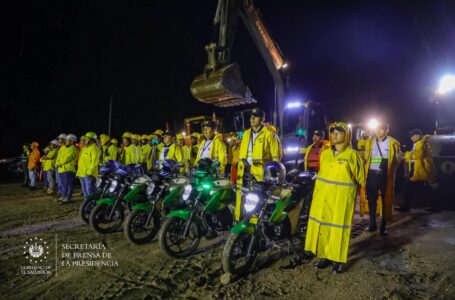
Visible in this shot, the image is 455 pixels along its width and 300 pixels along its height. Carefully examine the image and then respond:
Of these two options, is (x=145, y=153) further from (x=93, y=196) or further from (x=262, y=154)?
(x=262, y=154)

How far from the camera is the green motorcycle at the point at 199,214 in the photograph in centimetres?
465

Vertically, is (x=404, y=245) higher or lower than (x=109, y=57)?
lower

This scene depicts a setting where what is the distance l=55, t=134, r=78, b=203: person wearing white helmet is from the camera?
9.06 m

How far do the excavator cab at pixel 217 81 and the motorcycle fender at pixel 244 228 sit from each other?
407 centimetres

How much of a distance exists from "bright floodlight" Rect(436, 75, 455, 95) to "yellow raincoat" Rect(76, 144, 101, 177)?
1040 cm

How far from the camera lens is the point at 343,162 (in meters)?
4.04

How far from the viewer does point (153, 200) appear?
561 cm

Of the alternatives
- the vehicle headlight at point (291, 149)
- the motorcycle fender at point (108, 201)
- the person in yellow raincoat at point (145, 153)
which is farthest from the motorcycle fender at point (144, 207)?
the vehicle headlight at point (291, 149)

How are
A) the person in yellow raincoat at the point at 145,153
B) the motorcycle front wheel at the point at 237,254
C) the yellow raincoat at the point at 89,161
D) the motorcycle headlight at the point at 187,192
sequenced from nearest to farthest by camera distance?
1. the motorcycle front wheel at the point at 237,254
2. the motorcycle headlight at the point at 187,192
3. the yellow raincoat at the point at 89,161
4. the person in yellow raincoat at the point at 145,153

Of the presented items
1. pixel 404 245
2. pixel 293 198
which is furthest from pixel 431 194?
pixel 293 198

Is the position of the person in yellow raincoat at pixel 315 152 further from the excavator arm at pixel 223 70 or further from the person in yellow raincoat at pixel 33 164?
the person in yellow raincoat at pixel 33 164

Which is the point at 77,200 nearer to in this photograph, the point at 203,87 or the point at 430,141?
the point at 203,87

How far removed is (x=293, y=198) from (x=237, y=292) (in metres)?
1.73

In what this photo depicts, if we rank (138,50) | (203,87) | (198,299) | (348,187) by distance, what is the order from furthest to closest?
(138,50) → (203,87) → (348,187) → (198,299)
